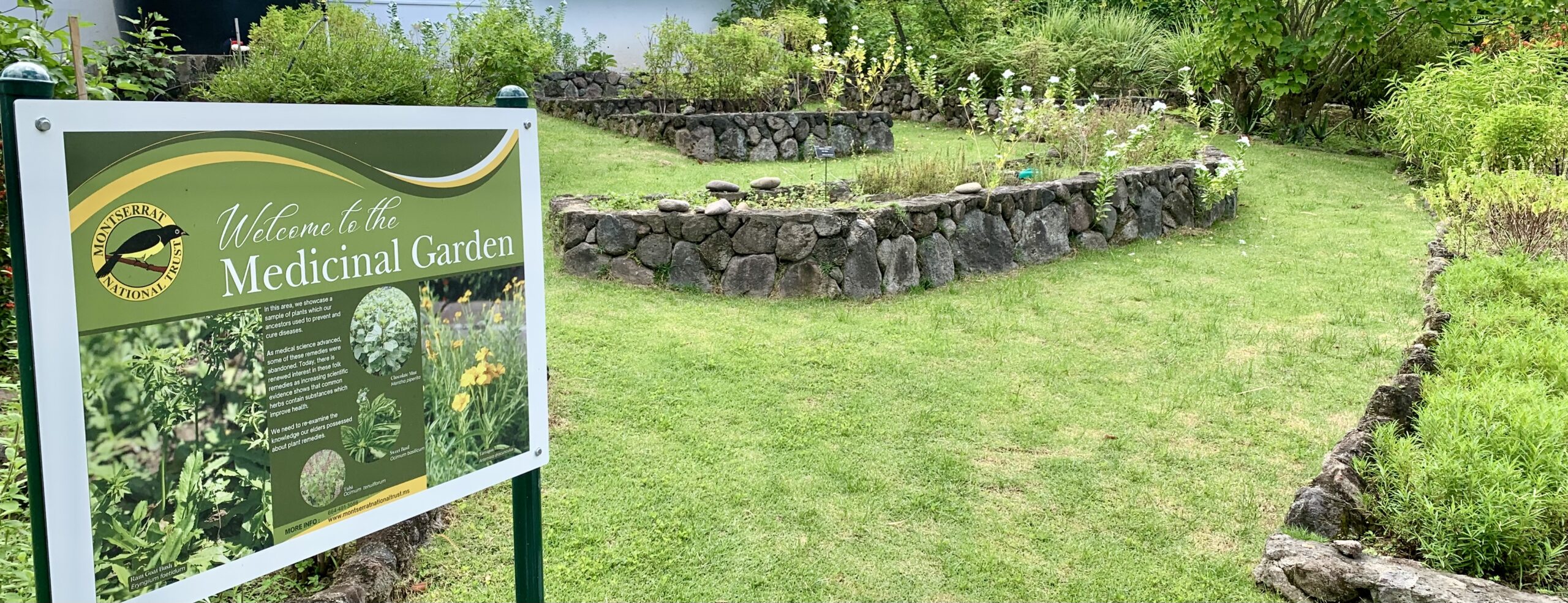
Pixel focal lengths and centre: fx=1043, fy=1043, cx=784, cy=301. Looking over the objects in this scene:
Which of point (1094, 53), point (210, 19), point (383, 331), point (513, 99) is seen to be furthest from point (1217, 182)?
point (210, 19)

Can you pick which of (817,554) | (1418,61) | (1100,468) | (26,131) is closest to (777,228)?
(1100,468)

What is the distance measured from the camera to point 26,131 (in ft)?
4.68

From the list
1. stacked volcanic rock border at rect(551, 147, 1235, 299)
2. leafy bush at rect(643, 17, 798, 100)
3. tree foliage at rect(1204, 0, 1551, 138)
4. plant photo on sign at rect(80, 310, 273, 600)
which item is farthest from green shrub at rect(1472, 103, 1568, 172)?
plant photo on sign at rect(80, 310, 273, 600)

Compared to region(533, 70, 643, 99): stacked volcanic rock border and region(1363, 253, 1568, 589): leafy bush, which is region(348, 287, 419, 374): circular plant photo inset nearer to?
region(1363, 253, 1568, 589): leafy bush

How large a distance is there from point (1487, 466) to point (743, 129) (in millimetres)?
9764

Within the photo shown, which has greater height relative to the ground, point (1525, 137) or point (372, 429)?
point (1525, 137)

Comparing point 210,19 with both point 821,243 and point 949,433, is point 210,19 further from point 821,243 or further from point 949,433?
point 949,433

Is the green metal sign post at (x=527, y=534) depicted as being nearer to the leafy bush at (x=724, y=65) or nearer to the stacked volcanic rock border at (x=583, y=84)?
the leafy bush at (x=724, y=65)

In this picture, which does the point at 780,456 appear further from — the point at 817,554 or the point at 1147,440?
the point at 1147,440

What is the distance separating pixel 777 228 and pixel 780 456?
8.32ft

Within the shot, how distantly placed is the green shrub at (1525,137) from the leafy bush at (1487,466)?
5122 mm

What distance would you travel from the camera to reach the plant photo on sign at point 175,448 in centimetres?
156

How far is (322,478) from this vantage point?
184 centimetres

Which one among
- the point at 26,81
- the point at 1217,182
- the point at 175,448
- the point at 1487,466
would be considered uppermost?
the point at 26,81
